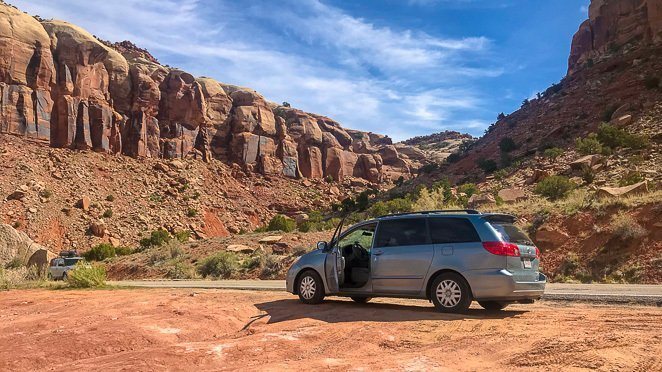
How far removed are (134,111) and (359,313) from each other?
6663cm

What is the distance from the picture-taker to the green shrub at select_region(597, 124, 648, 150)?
34.0 meters

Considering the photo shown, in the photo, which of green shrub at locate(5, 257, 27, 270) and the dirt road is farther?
green shrub at locate(5, 257, 27, 270)

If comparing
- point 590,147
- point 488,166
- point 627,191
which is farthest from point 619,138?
point 627,191

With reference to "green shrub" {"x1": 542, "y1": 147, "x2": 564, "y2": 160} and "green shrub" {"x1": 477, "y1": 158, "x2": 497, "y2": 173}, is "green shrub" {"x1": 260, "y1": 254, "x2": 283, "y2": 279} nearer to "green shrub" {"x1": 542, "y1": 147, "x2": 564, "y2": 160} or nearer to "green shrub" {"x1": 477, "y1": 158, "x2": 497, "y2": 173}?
"green shrub" {"x1": 542, "y1": 147, "x2": 564, "y2": 160}

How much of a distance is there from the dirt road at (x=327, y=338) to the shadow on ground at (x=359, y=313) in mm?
20

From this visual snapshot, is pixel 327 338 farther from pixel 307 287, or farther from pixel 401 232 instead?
pixel 307 287

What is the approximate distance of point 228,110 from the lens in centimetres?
8156

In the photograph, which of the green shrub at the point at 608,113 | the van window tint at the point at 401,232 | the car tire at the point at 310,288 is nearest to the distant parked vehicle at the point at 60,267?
the car tire at the point at 310,288

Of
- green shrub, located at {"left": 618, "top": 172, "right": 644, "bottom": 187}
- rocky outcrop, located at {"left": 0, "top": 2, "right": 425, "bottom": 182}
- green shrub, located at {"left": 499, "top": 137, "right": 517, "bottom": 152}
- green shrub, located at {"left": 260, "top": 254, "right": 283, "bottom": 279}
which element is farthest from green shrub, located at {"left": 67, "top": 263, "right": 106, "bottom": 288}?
rocky outcrop, located at {"left": 0, "top": 2, "right": 425, "bottom": 182}

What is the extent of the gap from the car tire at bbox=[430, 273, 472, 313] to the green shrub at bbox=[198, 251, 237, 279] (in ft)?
59.8

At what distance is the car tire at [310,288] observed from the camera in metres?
10.2

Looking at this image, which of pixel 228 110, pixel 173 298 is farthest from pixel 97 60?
pixel 173 298

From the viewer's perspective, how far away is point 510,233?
8750mm

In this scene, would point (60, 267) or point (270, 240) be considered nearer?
point (60, 267)
